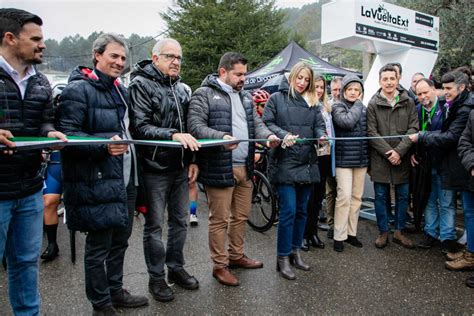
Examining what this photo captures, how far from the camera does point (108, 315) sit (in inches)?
104

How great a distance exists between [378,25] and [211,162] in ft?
16.8

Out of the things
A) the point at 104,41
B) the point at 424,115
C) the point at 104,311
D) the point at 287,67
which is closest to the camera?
the point at 104,41

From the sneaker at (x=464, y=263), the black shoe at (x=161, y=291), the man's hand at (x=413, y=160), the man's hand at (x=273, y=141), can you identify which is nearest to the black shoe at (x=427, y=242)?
the sneaker at (x=464, y=263)

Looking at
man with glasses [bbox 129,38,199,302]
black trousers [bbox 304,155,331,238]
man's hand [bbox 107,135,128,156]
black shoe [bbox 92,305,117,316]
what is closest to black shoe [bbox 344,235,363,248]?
black trousers [bbox 304,155,331,238]

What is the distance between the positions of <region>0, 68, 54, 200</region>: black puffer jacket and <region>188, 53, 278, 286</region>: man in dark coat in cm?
116

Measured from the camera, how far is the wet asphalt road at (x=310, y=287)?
2.91 m

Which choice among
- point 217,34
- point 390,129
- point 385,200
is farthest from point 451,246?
point 217,34

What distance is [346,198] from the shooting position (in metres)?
4.14

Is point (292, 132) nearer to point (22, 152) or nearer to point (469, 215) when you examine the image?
point (469, 215)

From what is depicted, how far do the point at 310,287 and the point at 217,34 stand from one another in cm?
2192

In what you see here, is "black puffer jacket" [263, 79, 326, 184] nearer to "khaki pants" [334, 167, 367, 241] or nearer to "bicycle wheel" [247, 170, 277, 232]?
"khaki pants" [334, 167, 367, 241]

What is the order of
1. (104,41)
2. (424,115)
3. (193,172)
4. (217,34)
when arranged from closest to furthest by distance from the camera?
(104,41)
(193,172)
(424,115)
(217,34)

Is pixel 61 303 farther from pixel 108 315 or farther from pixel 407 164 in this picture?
pixel 407 164

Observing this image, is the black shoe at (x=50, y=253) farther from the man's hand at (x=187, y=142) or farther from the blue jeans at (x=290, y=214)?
the blue jeans at (x=290, y=214)
